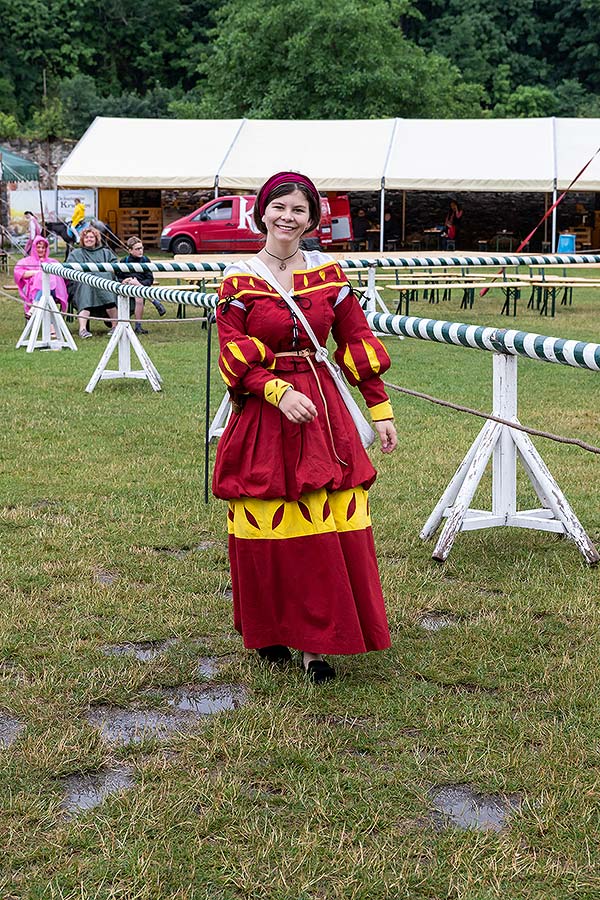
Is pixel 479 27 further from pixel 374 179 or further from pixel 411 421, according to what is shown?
pixel 411 421

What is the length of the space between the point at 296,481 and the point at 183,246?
23.6 metres

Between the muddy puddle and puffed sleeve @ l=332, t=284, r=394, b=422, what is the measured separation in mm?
976

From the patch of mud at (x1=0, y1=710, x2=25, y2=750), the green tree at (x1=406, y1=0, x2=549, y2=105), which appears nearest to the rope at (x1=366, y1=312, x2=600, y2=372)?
the patch of mud at (x1=0, y1=710, x2=25, y2=750)

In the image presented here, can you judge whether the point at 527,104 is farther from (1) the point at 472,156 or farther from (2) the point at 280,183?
(2) the point at 280,183

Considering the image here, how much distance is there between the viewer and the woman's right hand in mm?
3430

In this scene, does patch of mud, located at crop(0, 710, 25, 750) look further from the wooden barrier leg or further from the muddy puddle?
the wooden barrier leg

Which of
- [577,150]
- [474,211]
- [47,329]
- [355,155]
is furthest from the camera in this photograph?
[474,211]

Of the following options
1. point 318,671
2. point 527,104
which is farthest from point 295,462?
point 527,104

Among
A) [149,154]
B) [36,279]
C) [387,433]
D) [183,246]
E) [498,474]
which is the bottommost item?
[498,474]

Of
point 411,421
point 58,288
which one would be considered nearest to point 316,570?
point 411,421

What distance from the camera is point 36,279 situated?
14422 millimetres

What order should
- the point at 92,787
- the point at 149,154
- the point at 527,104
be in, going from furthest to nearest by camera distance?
the point at 527,104 < the point at 149,154 < the point at 92,787

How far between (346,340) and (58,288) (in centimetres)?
1121

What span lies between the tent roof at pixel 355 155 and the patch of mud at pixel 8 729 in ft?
71.6
